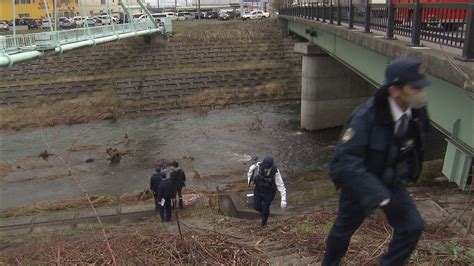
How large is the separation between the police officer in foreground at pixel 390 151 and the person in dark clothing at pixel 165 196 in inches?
296

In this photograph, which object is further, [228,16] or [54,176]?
[228,16]

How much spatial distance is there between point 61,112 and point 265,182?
2294cm

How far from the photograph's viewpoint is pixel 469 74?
5.99 metres

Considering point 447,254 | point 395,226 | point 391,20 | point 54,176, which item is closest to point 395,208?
point 395,226

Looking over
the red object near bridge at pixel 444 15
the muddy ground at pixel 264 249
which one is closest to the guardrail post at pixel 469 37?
the red object near bridge at pixel 444 15

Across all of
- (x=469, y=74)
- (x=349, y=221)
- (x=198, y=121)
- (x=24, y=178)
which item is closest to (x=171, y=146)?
(x=198, y=121)

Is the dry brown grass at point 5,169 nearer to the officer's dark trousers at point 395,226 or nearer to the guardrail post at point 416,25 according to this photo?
the guardrail post at point 416,25

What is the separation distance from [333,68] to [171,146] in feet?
31.0

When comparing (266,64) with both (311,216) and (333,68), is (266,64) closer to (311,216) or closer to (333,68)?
(333,68)

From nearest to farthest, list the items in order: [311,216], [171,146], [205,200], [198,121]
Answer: [311,216] < [205,200] < [171,146] < [198,121]

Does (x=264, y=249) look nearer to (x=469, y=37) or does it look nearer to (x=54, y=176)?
(x=469, y=37)

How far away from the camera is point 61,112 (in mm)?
27703

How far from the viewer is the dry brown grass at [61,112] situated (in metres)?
26.4

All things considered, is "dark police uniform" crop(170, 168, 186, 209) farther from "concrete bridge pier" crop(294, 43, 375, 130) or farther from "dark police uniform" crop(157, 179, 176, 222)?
"concrete bridge pier" crop(294, 43, 375, 130)
